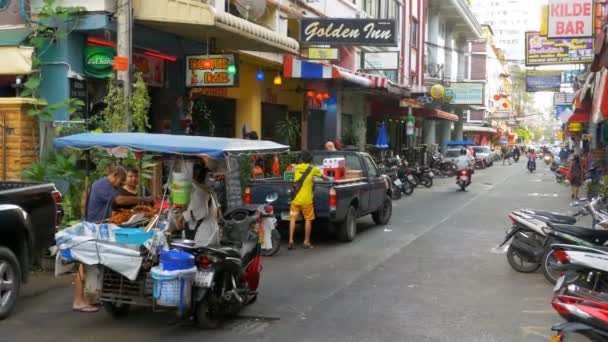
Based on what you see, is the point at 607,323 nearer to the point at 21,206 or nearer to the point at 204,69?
the point at 21,206

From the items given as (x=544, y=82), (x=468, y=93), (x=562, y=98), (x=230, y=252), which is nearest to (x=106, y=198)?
(x=230, y=252)

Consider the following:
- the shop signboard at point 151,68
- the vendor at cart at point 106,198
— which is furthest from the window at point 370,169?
the vendor at cart at point 106,198

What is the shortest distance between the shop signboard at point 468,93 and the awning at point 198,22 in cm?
3046

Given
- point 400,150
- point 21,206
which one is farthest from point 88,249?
point 400,150

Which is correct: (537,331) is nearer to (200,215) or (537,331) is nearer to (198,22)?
(200,215)

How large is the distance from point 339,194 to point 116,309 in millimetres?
5743

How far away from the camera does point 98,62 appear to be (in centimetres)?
1233

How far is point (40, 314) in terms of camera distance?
7.38 m

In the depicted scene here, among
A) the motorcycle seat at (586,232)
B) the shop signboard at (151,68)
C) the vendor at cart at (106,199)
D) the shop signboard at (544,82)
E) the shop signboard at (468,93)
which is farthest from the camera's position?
the shop signboard at (468,93)

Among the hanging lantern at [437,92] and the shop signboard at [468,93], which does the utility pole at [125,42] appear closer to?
the hanging lantern at [437,92]

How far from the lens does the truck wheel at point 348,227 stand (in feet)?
41.1

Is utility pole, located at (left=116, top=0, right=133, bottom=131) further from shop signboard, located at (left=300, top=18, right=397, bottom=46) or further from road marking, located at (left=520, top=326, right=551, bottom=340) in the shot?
shop signboard, located at (left=300, top=18, right=397, bottom=46)

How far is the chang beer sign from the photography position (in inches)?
485

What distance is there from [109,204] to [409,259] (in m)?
5.31
